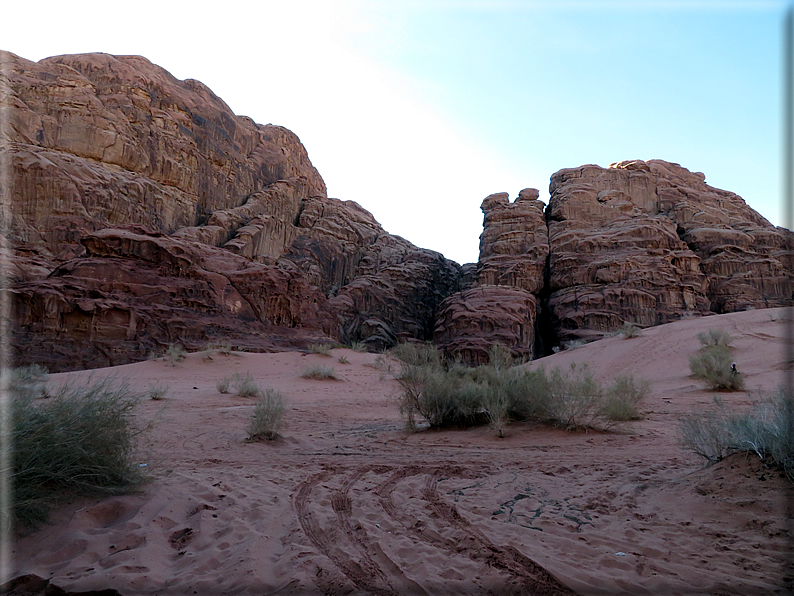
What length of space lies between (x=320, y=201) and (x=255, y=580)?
2060 inches

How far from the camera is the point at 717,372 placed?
1173cm

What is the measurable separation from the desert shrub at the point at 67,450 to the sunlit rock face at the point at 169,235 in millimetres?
19369

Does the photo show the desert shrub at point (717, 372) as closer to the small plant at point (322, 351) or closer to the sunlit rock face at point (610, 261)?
the small plant at point (322, 351)

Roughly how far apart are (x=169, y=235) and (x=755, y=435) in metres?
40.5

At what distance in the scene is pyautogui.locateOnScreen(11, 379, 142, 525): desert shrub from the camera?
128 inches

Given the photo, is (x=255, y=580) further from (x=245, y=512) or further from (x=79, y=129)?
(x=79, y=129)

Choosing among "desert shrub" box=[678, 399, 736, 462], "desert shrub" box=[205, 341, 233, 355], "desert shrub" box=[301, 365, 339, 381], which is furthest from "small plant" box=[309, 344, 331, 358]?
"desert shrub" box=[678, 399, 736, 462]

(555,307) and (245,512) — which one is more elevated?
(555,307)

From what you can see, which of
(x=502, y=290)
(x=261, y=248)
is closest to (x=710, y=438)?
(x=502, y=290)

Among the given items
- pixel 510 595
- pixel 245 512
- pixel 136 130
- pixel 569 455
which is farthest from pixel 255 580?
pixel 136 130

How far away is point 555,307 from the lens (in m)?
36.4

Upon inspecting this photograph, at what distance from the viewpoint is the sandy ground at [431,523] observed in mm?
2758

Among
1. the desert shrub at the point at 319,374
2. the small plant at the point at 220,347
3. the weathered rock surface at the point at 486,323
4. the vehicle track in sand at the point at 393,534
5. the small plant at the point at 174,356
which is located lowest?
the vehicle track in sand at the point at 393,534

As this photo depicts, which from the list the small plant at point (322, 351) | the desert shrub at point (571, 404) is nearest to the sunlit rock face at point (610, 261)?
the small plant at point (322, 351)
